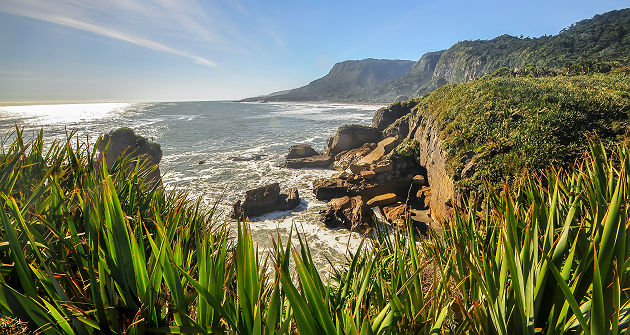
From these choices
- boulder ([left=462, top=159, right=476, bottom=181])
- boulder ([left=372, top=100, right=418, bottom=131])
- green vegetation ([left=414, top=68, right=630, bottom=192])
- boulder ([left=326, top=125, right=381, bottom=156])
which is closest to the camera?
green vegetation ([left=414, top=68, right=630, bottom=192])

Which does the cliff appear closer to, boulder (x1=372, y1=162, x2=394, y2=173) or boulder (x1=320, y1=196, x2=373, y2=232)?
boulder (x1=372, y1=162, x2=394, y2=173)

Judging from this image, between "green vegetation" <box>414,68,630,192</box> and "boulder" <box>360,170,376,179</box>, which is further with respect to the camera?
"boulder" <box>360,170,376,179</box>

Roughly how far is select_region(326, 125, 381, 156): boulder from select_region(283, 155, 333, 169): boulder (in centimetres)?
186

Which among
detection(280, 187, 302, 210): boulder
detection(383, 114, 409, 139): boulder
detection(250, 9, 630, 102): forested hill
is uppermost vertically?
detection(250, 9, 630, 102): forested hill

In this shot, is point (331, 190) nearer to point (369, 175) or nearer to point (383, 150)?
point (369, 175)

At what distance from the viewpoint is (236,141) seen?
3550 centimetres

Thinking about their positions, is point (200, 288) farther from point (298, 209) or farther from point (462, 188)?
point (298, 209)

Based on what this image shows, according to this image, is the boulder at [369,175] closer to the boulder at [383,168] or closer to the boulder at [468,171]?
the boulder at [383,168]

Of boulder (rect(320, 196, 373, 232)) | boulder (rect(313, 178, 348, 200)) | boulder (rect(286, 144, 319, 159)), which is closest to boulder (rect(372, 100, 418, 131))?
boulder (rect(286, 144, 319, 159))

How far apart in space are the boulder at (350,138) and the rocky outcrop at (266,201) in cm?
1091

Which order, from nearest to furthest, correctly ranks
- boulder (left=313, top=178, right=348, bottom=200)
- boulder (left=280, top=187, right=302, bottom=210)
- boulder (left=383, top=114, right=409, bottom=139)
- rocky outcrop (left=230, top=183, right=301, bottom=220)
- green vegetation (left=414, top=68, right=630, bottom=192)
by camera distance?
green vegetation (left=414, top=68, right=630, bottom=192)
rocky outcrop (left=230, top=183, right=301, bottom=220)
boulder (left=280, top=187, right=302, bottom=210)
boulder (left=313, top=178, right=348, bottom=200)
boulder (left=383, top=114, right=409, bottom=139)

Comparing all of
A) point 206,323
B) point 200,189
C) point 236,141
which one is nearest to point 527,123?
point 206,323

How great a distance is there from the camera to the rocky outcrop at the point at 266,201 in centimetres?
1321

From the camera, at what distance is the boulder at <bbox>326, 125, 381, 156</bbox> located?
2450cm
